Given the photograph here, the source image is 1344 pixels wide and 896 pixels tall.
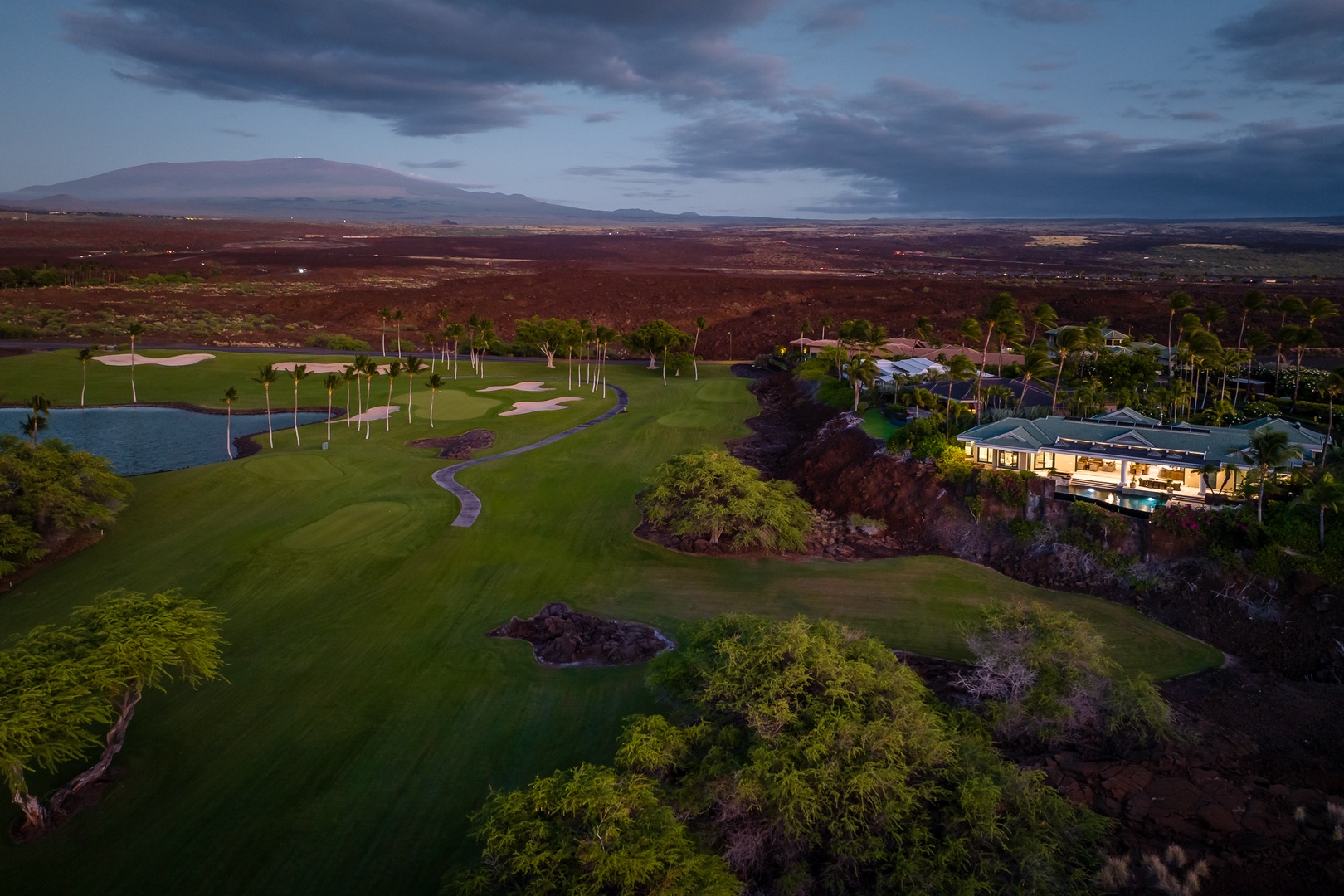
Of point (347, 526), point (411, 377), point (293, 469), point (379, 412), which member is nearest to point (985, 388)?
point (411, 377)

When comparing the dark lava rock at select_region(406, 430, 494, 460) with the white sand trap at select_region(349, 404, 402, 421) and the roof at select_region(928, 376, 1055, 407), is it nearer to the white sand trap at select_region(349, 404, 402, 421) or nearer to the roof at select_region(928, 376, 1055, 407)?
the white sand trap at select_region(349, 404, 402, 421)

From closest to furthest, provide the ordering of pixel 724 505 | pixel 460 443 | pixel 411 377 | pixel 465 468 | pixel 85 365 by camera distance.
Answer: pixel 724 505, pixel 465 468, pixel 460 443, pixel 411 377, pixel 85 365

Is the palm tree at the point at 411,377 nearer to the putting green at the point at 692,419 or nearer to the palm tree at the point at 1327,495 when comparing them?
the putting green at the point at 692,419

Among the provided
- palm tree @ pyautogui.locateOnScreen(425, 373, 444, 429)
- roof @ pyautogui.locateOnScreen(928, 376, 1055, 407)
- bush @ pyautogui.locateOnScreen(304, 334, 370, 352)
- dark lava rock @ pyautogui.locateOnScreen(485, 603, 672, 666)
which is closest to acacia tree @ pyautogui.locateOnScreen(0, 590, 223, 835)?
dark lava rock @ pyautogui.locateOnScreen(485, 603, 672, 666)

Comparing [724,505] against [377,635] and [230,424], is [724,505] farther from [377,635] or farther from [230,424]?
[230,424]

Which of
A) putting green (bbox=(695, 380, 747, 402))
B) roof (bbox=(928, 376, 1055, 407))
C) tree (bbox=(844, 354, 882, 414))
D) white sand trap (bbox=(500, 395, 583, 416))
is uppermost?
tree (bbox=(844, 354, 882, 414))

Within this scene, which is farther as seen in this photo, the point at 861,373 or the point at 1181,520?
the point at 861,373
